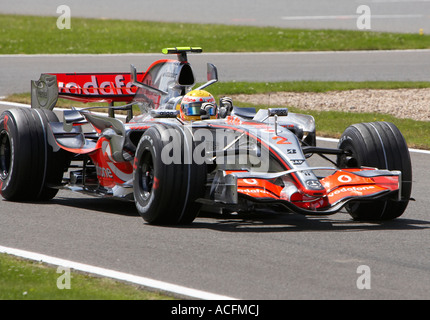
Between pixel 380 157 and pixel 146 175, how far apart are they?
7.52 feet

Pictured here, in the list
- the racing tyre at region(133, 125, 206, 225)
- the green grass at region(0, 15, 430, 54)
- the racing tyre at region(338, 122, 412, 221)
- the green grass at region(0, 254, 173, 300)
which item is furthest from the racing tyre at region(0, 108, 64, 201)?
→ the green grass at region(0, 15, 430, 54)

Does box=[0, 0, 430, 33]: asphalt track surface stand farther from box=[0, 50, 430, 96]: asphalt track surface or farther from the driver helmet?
the driver helmet

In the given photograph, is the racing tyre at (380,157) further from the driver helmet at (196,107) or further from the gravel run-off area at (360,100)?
the gravel run-off area at (360,100)

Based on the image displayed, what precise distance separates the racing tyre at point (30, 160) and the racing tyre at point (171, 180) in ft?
6.33

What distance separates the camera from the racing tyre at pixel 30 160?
10.5 m

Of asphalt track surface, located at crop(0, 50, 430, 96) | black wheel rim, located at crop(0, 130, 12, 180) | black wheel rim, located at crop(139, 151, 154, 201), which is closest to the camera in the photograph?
black wheel rim, located at crop(139, 151, 154, 201)

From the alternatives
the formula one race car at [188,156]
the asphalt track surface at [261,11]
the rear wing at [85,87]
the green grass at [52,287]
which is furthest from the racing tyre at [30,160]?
the asphalt track surface at [261,11]

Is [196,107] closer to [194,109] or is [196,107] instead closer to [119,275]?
[194,109]

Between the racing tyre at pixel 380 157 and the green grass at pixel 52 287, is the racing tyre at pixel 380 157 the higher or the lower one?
the higher one

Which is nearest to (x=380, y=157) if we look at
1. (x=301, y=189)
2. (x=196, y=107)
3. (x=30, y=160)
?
(x=301, y=189)

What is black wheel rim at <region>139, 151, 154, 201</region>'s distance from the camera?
927cm
